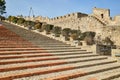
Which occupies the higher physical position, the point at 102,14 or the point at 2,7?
the point at 2,7

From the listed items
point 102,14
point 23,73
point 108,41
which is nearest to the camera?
point 23,73

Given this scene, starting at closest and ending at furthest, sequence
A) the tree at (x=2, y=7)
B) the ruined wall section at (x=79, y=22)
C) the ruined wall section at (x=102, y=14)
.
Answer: the ruined wall section at (x=79, y=22)
the ruined wall section at (x=102, y=14)
the tree at (x=2, y=7)

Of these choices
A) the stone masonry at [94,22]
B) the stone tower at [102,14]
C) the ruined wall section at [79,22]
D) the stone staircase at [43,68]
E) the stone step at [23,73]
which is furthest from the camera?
the stone tower at [102,14]

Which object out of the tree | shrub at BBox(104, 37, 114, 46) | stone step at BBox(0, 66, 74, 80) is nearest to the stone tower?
shrub at BBox(104, 37, 114, 46)

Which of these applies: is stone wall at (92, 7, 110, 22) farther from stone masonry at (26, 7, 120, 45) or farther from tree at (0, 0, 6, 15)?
tree at (0, 0, 6, 15)

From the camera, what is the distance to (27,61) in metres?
9.39

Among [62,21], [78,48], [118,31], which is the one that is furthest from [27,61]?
[62,21]

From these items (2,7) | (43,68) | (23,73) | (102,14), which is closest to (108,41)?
(102,14)

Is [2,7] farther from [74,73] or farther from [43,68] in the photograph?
[74,73]

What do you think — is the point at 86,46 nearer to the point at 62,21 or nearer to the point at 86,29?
the point at 86,29

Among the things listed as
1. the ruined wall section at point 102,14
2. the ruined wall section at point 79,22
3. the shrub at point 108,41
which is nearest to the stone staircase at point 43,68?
the shrub at point 108,41

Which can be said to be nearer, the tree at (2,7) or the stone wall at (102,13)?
the stone wall at (102,13)

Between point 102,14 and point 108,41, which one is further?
point 102,14

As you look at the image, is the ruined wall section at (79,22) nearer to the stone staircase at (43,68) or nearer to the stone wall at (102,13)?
the stone wall at (102,13)
